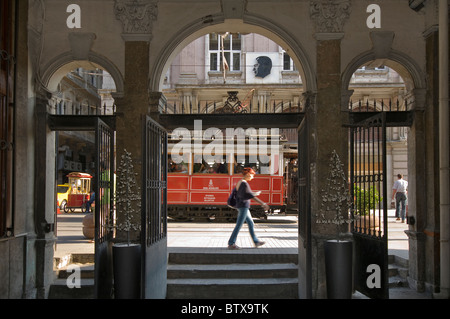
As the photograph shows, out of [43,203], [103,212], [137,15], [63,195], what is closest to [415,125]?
[137,15]

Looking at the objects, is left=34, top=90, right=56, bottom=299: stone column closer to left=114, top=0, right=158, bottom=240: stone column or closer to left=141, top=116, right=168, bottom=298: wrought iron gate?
left=114, top=0, right=158, bottom=240: stone column

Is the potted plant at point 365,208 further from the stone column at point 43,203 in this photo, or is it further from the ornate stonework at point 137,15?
the stone column at point 43,203

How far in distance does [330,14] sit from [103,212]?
16.4 ft

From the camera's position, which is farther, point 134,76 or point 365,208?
point 365,208

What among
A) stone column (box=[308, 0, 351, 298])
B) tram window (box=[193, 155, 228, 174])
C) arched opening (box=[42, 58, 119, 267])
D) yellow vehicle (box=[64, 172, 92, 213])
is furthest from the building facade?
yellow vehicle (box=[64, 172, 92, 213])

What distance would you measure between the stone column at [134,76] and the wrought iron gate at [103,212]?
26cm

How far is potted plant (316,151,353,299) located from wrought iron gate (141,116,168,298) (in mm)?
2583

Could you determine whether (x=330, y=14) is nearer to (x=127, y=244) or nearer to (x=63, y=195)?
(x=127, y=244)

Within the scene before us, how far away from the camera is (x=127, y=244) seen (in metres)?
7.07

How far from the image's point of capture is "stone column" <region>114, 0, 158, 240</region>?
25.7 feet

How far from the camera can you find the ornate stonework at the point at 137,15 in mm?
7961

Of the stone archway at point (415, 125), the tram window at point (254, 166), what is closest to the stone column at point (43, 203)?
the stone archway at point (415, 125)

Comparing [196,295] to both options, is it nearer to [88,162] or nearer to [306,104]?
[306,104]

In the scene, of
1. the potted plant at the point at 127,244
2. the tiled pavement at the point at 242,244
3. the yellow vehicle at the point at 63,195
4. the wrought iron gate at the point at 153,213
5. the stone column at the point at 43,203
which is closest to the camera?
the wrought iron gate at the point at 153,213
